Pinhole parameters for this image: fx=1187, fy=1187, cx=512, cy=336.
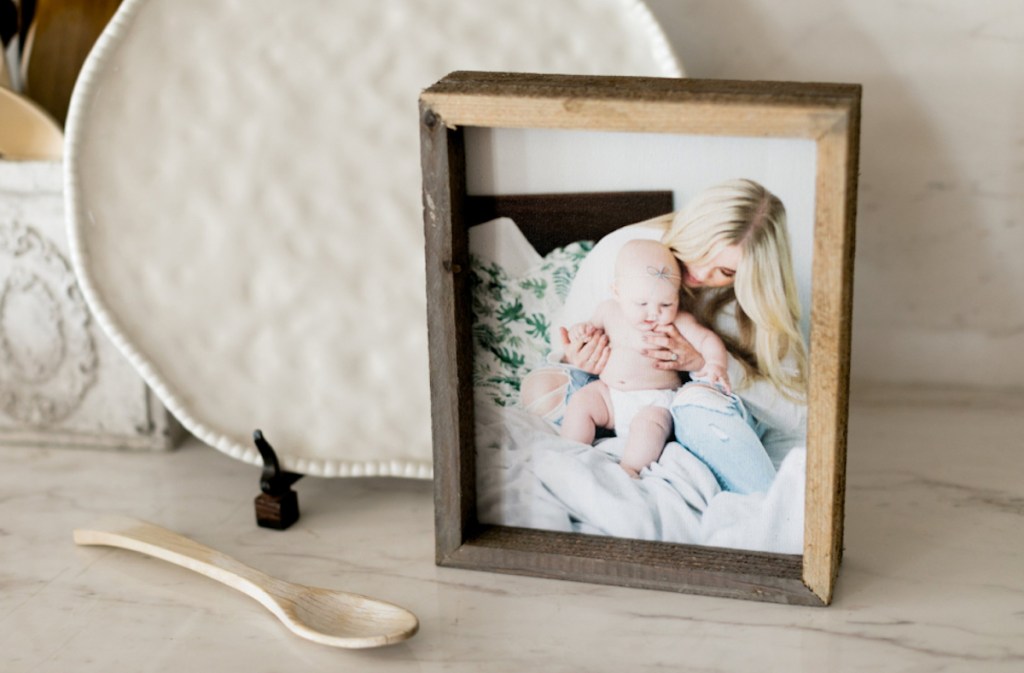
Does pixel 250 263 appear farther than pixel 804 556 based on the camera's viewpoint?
Yes

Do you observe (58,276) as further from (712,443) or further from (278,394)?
(712,443)

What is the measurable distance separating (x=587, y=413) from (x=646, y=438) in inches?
1.4

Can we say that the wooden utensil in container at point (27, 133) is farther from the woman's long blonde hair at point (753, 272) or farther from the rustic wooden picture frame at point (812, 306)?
the woman's long blonde hair at point (753, 272)

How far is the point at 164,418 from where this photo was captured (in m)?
0.84

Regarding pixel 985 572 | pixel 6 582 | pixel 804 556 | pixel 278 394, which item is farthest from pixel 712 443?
pixel 6 582

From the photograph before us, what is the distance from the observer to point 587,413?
2.12 feet

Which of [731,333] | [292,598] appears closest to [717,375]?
[731,333]

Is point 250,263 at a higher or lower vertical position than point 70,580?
higher

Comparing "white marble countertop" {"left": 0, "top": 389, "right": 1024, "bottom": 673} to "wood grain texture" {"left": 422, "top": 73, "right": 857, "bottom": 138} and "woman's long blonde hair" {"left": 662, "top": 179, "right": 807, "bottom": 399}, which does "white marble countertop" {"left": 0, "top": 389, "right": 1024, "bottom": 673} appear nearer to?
"woman's long blonde hair" {"left": 662, "top": 179, "right": 807, "bottom": 399}

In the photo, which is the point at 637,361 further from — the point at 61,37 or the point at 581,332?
the point at 61,37

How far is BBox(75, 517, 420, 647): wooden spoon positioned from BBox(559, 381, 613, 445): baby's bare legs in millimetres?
131

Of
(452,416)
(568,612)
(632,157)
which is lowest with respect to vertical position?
(568,612)

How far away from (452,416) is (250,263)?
0.20 m

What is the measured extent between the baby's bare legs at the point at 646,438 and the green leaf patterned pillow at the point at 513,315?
0.06 meters
